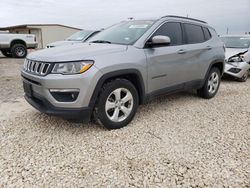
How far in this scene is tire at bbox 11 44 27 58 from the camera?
1270cm

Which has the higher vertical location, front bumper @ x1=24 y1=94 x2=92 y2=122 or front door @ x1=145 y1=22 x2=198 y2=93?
front door @ x1=145 y1=22 x2=198 y2=93

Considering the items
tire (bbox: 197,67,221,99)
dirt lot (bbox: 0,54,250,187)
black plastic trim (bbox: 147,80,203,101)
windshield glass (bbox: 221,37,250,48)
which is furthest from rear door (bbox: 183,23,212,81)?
windshield glass (bbox: 221,37,250,48)

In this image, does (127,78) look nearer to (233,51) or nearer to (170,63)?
(170,63)

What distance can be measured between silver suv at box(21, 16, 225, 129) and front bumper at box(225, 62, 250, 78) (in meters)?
2.73

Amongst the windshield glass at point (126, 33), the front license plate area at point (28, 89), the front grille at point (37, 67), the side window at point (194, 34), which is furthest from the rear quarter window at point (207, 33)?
the front license plate area at point (28, 89)

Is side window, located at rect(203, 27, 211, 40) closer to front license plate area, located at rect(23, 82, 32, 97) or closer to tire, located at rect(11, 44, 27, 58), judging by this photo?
front license plate area, located at rect(23, 82, 32, 97)

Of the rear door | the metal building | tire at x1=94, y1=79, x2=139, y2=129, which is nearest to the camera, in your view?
tire at x1=94, y1=79, x2=139, y2=129

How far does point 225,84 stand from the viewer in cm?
668

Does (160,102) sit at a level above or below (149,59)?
below

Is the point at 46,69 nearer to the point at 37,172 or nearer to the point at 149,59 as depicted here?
the point at 37,172

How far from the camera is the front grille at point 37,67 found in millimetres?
2758

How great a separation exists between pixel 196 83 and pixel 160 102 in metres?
0.85

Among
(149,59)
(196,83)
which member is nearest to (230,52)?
(196,83)

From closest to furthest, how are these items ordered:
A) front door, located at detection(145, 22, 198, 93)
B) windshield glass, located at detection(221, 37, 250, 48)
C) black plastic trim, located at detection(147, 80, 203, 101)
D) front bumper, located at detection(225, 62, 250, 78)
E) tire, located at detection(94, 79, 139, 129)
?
1. tire, located at detection(94, 79, 139, 129)
2. front door, located at detection(145, 22, 198, 93)
3. black plastic trim, located at detection(147, 80, 203, 101)
4. front bumper, located at detection(225, 62, 250, 78)
5. windshield glass, located at detection(221, 37, 250, 48)
